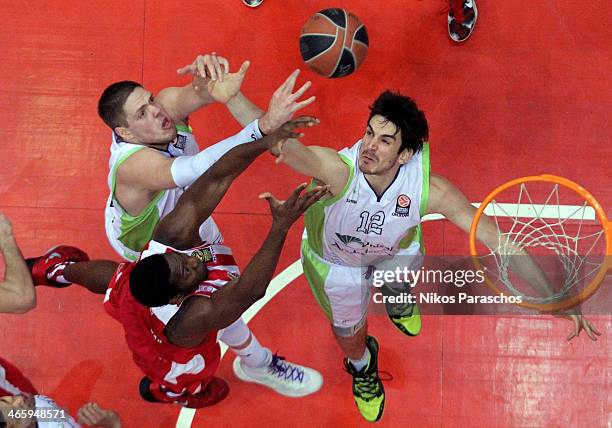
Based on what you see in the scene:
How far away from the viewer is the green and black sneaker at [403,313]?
502cm

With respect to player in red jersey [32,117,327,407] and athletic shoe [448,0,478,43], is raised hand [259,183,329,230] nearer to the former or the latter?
player in red jersey [32,117,327,407]

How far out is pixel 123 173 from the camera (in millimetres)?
4305

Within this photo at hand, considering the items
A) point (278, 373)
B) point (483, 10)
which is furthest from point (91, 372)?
point (483, 10)

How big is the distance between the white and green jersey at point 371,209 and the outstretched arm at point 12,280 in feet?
6.10

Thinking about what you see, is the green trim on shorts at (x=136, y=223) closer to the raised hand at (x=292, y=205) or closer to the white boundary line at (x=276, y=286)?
the white boundary line at (x=276, y=286)

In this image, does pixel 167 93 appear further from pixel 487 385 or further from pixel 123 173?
pixel 487 385

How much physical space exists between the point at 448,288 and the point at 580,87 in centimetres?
206

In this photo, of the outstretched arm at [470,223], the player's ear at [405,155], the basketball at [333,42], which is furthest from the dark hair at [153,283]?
the basketball at [333,42]

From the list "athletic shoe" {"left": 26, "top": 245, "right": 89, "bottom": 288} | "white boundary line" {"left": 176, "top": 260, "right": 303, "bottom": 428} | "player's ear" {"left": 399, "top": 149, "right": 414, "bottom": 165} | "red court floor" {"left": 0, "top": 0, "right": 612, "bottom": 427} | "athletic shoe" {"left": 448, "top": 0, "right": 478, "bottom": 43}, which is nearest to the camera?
"player's ear" {"left": 399, "top": 149, "right": 414, "bottom": 165}

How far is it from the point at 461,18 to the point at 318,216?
2604mm

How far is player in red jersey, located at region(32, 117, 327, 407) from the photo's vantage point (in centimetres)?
351

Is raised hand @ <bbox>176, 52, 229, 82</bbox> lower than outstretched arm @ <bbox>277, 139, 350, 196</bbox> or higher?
higher

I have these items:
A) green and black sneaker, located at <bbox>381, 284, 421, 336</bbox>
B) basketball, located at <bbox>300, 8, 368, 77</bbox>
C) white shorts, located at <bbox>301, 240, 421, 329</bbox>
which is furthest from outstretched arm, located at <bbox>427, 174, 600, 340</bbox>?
basketball, located at <bbox>300, 8, 368, 77</bbox>

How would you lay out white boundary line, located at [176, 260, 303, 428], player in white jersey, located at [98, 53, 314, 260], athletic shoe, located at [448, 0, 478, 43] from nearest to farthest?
player in white jersey, located at [98, 53, 314, 260], white boundary line, located at [176, 260, 303, 428], athletic shoe, located at [448, 0, 478, 43]
